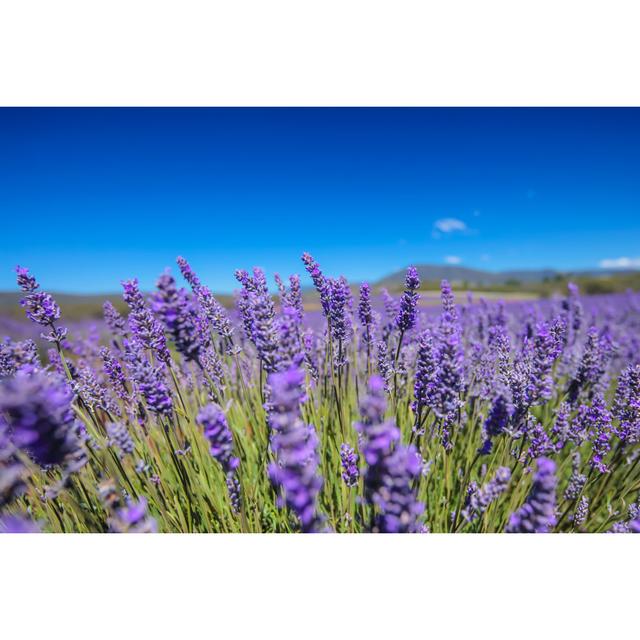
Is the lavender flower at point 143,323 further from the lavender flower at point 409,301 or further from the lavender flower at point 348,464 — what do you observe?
the lavender flower at point 409,301

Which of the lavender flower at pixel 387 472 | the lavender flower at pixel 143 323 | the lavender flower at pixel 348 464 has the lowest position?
the lavender flower at pixel 348 464

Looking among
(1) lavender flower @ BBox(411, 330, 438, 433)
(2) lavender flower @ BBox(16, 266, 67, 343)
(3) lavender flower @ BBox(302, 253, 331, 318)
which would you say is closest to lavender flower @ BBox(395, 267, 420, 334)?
(1) lavender flower @ BBox(411, 330, 438, 433)

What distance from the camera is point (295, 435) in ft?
2.75

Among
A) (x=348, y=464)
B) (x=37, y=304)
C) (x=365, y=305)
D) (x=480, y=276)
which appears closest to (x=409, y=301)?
(x=365, y=305)

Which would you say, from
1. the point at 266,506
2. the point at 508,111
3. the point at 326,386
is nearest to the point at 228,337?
the point at 326,386

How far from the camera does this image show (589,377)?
7.23ft

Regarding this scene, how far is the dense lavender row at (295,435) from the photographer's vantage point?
98 cm

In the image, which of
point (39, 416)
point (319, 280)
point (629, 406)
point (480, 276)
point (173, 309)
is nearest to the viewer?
point (39, 416)

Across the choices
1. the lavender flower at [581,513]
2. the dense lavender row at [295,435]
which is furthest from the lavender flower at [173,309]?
the lavender flower at [581,513]

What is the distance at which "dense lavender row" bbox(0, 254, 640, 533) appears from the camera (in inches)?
38.6

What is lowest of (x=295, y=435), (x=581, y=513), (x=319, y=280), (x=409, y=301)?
(x=581, y=513)

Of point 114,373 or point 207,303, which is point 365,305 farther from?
point 114,373

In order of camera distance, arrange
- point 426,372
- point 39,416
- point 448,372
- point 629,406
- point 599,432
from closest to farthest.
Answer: point 39,416 → point 448,372 → point 426,372 → point 629,406 → point 599,432
